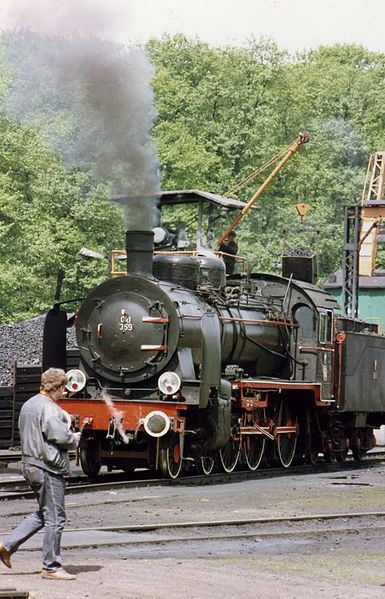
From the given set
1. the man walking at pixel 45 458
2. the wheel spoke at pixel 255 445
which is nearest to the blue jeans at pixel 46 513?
the man walking at pixel 45 458

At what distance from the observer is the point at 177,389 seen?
17.2 meters

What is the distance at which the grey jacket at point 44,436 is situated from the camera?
30.3ft

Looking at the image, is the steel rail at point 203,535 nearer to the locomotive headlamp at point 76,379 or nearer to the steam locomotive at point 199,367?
the steam locomotive at point 199,367

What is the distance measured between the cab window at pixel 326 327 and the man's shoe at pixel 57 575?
1287 cm

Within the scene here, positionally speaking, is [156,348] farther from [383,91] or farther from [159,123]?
[383,91]

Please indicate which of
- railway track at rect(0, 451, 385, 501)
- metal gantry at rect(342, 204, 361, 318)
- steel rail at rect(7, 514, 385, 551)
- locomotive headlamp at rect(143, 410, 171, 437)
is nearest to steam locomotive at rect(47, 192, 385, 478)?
locomotive headlamp at rect(143, 410, 171, 437)

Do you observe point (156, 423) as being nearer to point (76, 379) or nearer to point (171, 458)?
point (171, 458)

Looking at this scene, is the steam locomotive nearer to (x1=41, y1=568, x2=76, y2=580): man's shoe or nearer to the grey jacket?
the grey jacket

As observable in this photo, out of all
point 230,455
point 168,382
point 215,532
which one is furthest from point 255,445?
point 215,532

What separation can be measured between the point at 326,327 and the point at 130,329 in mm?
5364

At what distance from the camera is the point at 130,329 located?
57.7 feet

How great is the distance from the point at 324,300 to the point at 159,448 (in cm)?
603

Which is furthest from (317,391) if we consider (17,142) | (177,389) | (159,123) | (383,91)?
(383,91)

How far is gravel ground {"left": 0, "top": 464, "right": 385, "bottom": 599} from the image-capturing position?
8727mm
